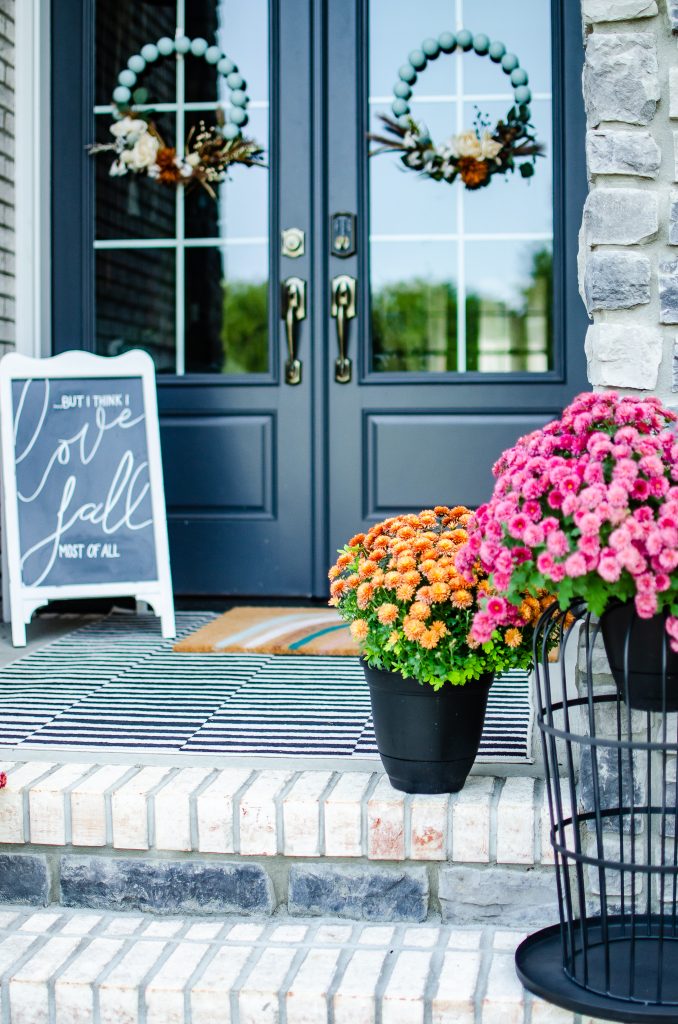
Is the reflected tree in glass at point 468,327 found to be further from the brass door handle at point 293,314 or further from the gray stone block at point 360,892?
the gray stone block at point 360,892

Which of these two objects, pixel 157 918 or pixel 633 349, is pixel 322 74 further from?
pixel 157 918

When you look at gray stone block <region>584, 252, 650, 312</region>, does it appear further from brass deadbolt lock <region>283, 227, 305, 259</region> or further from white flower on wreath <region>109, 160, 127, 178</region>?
white flower on wreath <region>109, 160, 127, 178</region>

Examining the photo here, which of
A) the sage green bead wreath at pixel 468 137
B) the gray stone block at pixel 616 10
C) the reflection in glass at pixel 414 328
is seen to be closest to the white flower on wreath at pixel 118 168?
the sage green bead wreath at pixel 468 137

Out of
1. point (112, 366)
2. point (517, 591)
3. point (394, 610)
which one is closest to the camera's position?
point (517, 591)

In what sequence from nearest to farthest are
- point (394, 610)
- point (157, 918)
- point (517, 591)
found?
point (517, 591)
point (394, 610)
point (157, 918)

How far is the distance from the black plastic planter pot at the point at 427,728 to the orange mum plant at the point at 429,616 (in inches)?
1.2

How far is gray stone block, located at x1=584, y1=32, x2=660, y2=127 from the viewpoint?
1755mm

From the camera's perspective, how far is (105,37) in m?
3.71

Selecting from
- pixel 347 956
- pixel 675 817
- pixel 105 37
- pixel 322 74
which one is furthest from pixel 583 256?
pixel 105 37

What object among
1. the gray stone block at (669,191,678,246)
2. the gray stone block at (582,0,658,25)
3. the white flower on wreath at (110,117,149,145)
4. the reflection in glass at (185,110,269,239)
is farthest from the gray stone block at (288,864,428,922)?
the white flower on wreath at (110,117,149,145)

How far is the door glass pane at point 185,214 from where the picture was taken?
3.68 meters

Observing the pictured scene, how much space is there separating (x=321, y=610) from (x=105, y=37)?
201cm

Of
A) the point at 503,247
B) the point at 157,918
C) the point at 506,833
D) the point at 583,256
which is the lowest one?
the point at 157,918

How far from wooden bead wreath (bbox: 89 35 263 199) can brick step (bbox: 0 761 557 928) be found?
235 centimetres
